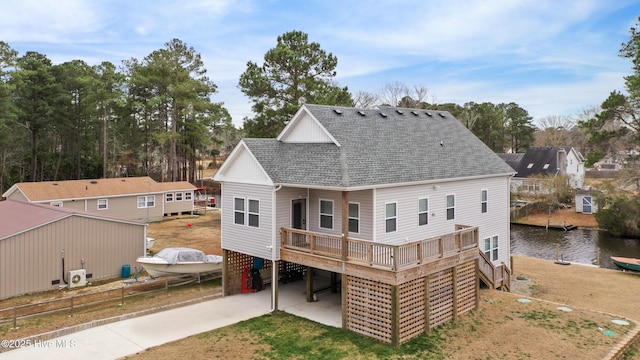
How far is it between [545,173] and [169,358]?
5515 centimetres

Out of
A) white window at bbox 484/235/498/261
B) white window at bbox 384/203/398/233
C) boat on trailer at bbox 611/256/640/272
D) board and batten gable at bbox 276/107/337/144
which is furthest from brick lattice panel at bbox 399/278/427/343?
boat on trailer at bbox 611/256/640/272

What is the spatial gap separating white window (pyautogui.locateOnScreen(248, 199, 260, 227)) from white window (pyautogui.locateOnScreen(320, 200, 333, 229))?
2.44 meters

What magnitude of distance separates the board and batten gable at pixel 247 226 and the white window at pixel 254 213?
0.13 metres

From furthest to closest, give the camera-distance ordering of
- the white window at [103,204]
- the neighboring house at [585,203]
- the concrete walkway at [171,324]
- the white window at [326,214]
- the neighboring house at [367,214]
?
1. the neighboring house at [585,203]
2. the white window at [103,204]
3. the white window at [326,214]
4. the neighboring house at [367,214]
5. the concrete walkway at [171,324]

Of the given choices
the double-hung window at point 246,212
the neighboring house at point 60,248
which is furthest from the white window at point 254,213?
the neighboring house at point 60,248

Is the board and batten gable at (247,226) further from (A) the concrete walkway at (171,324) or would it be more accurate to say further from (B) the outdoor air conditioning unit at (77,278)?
(B) the outdoor air conditioning unit at (77,278)

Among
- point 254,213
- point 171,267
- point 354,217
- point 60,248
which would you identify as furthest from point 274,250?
point 60,248

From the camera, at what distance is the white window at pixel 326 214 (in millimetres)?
16250

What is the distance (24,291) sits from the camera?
1734cm

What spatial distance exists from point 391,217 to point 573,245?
26.5m

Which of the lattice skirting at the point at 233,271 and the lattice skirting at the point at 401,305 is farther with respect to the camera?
the lattice skirting at the point at 233,271

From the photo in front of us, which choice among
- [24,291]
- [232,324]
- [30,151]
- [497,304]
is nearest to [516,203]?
[497,304]

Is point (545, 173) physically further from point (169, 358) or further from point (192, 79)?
point (169, 358)

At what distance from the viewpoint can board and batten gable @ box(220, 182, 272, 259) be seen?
15617 mm
